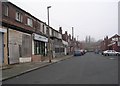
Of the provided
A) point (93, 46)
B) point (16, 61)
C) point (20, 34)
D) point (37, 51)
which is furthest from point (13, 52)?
point (93, 46)

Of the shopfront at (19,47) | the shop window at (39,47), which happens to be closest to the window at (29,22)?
the shopfront at (19,47)

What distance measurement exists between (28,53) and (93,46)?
16183cm

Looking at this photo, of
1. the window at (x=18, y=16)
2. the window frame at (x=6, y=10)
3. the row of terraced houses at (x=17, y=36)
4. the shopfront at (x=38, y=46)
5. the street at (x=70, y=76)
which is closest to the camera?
the street at (x=70, y=76)

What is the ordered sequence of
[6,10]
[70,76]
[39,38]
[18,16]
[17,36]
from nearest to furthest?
[70,76]
[6,10]
[17,36]
[18,16]
[39,38]

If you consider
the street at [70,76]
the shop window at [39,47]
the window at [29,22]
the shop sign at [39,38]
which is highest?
the window at [29,22]

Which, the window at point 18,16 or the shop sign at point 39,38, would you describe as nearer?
the window at point 18,16

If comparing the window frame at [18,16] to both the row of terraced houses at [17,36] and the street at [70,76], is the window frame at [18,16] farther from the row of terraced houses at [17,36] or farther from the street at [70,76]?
the street at [70,76]

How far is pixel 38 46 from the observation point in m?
41.0

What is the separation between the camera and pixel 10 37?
2656cm

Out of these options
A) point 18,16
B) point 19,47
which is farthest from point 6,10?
point 19,47

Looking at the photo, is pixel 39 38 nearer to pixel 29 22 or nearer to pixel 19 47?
pixel 29 22

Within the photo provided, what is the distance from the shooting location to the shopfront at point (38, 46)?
37.9 m

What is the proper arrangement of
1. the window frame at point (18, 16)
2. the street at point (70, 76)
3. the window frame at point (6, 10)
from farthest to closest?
the window frame at point (18, 16) → the window frame at point (6, 10) → the street at point (70, 76)

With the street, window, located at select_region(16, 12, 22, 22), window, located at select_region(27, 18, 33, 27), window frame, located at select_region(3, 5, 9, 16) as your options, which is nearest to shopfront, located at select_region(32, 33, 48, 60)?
window, located at select_region(27, 18, 33, 27)
